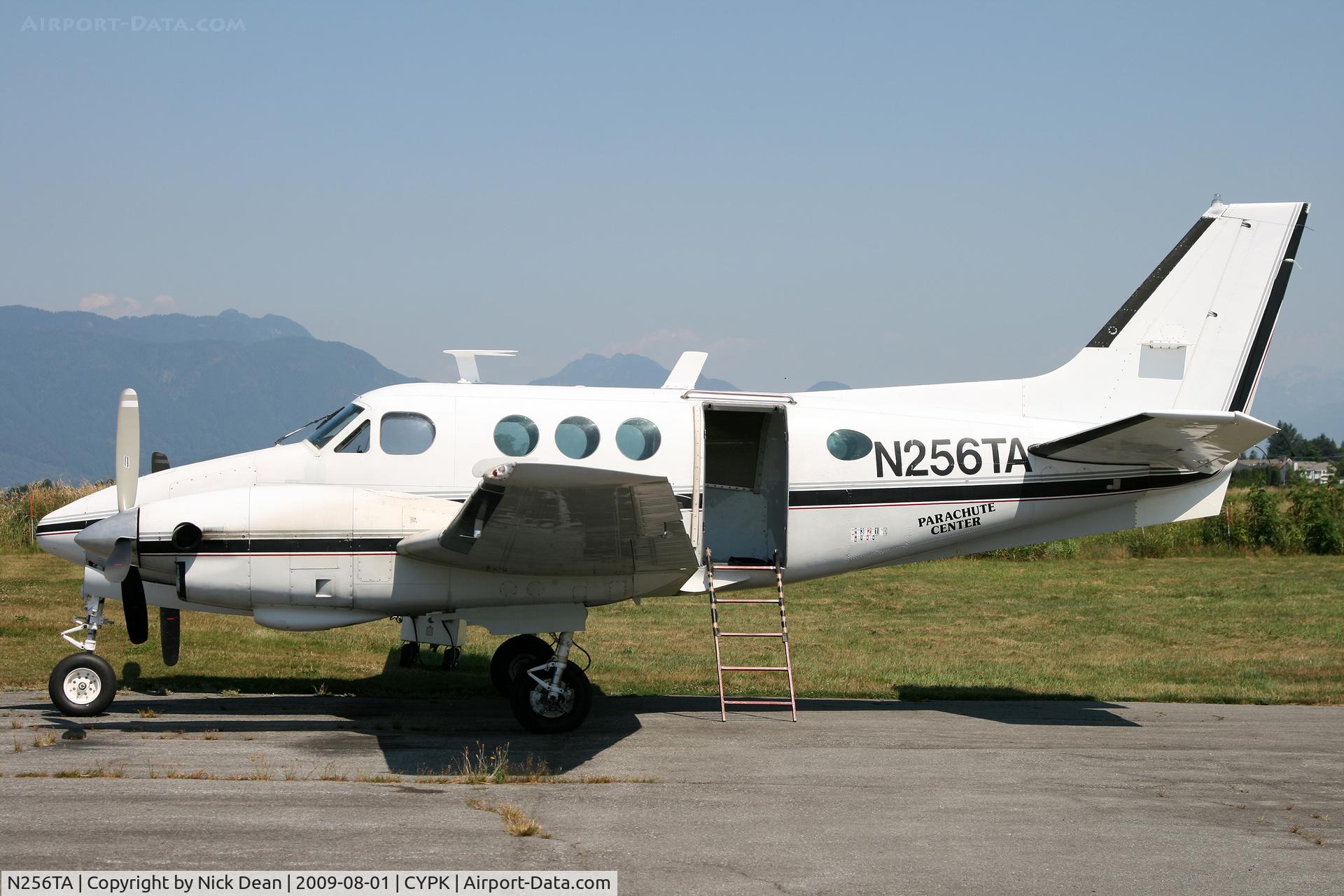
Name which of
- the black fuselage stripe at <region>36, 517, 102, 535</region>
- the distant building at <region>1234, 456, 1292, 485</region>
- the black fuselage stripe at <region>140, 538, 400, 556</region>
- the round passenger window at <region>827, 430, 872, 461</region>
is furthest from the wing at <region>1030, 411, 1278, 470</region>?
the black fuselage stripe at <region>36, 517, 102, 535</region>

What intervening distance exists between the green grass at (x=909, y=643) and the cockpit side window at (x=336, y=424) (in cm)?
358

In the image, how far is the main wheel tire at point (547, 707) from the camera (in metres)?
10.2

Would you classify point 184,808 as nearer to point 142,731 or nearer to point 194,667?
point 142,731

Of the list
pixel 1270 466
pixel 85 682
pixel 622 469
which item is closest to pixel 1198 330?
pixel 622 469

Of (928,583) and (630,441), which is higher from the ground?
(630,441)

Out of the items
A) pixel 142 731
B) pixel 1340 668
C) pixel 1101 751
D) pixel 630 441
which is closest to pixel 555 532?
pixel 630 441

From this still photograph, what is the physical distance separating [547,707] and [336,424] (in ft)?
11.1

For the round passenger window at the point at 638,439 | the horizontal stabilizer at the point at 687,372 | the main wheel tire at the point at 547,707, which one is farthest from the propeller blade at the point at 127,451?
the horizontal stabilizer at the point at 687,372

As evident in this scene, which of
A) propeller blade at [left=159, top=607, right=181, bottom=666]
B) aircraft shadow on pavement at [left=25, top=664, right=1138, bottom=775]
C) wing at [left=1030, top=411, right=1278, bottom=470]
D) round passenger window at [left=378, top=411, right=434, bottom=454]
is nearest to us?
aircraft shadow on pavement at [left=25, top=664, right=1138, bottom=775]

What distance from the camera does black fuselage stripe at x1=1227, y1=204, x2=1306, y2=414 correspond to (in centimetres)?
1185

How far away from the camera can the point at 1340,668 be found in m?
15.4

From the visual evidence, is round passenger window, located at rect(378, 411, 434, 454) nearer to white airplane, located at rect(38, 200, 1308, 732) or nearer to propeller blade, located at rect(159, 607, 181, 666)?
white airplane, located at rect(38, 200, 1308, 732)

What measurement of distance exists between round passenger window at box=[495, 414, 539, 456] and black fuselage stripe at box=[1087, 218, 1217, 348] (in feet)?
20.6

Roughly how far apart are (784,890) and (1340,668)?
1269 cm
